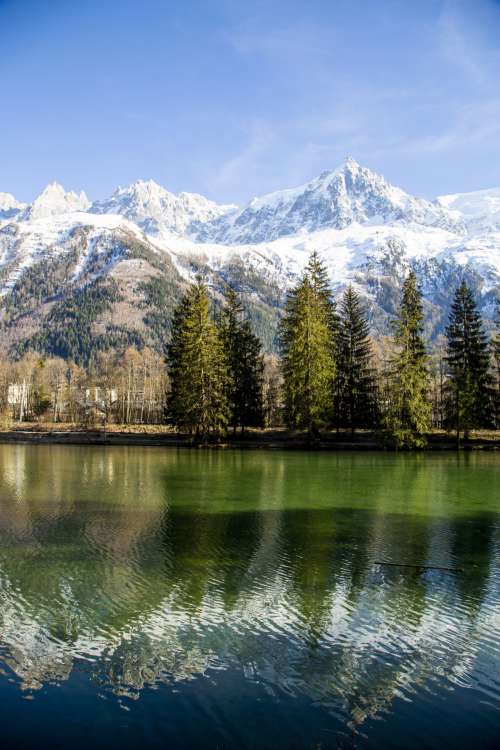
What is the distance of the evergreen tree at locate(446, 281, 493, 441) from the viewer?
201 ft

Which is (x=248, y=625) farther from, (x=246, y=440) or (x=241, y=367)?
(x=241, y=367)

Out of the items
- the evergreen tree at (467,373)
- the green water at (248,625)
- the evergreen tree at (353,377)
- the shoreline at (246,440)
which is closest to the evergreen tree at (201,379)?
the shoreline at (246,440)

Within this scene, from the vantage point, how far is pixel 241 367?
236 feet

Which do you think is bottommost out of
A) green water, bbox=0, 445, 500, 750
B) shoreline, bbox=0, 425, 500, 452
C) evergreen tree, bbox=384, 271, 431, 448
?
green water, bbox=0, 445, 500, 750

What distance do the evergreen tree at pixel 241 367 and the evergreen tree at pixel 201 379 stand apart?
165 inches

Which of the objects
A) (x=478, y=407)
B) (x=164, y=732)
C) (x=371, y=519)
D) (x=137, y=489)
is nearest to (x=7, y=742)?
(x=164, y=732)

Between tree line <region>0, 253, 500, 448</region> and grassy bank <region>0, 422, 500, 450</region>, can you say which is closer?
tree line <region>0, 253, 500, 448</region>

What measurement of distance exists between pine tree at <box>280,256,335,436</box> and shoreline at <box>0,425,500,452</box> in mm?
3136

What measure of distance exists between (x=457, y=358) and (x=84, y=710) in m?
62.3

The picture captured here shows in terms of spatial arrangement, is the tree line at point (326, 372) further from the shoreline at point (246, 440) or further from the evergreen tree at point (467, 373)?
the shoreline at point (246, 440)

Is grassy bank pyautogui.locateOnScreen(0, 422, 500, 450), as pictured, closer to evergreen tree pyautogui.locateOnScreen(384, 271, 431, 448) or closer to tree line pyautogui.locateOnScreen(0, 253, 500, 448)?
tree line pyautogui.locateOnScreen(0, 253, 500, 448)

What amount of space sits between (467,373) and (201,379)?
1075 inches

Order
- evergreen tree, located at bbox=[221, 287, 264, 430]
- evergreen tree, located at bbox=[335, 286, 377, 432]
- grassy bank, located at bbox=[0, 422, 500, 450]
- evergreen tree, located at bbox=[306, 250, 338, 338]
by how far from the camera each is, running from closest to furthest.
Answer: grassy bank, located at bbox=[0, 422, 500, 450], evergreen tree, located at bbox=[335, 286, 377, 432], evergreen tree, located at bbox=[306, 250, 338, 338], evergreen tree, located at bbox=[221, 287, 264, 430]

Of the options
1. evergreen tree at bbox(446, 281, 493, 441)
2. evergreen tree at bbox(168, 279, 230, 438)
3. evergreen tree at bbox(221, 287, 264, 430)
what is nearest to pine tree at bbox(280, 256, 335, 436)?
evergreen tree at bbox(168, 279, 230, 438)
